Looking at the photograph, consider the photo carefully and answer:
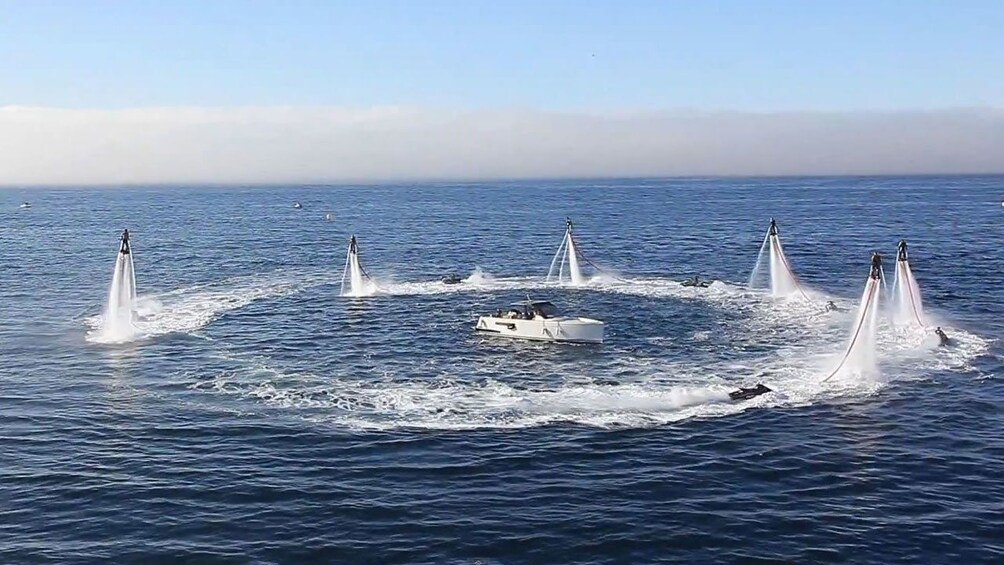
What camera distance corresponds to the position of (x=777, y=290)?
81000mm

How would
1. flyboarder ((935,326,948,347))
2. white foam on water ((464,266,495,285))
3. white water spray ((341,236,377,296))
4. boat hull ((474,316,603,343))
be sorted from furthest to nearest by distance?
1. white foam on water ((464,266,495,285))
2. white water spray ((341,236,377,296))
3. boat hull ((474,316,603,343))
4. flyboarder ((935,326,948,347))

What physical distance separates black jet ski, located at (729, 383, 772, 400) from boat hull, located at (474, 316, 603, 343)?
14984 mm

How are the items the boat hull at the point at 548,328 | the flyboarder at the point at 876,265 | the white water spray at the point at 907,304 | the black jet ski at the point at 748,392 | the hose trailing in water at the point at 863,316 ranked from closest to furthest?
the black jet ski at the point at 748,392
the flyboarder at the point at 876,265
the hose trailing in water at the point at 863,316
the boat hull at the point at 548,328
the white water spray at the point at 907,304

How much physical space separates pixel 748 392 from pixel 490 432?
1457cm

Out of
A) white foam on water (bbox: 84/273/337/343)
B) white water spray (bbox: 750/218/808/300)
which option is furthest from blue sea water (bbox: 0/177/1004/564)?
white water spray (bbox: 750/218/808/300)

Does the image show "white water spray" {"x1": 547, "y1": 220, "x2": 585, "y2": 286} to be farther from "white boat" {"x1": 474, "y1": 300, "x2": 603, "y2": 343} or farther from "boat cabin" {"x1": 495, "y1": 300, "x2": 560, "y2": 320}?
"white boat" {"x1": 474, "y1": 300, "x2": 603, "y2": 343}

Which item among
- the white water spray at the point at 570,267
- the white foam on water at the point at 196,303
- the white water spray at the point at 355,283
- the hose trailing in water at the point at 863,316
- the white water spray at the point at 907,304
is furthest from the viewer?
the white water spray at the point at 570,267

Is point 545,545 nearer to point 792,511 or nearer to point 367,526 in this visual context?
point 367,526

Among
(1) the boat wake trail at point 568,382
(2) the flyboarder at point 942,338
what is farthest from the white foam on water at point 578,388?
(2) the flyboarder at point 942,338

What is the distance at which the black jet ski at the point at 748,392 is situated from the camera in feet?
153

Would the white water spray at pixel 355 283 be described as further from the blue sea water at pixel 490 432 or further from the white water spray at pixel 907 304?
the white water spray at pixel 907 304

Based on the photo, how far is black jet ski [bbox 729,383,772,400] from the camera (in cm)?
4675

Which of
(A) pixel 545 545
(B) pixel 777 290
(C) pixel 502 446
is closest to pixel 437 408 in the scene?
(C) pixel 502 446

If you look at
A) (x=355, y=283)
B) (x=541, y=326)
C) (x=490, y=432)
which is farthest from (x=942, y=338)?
(x=355, y=283)
